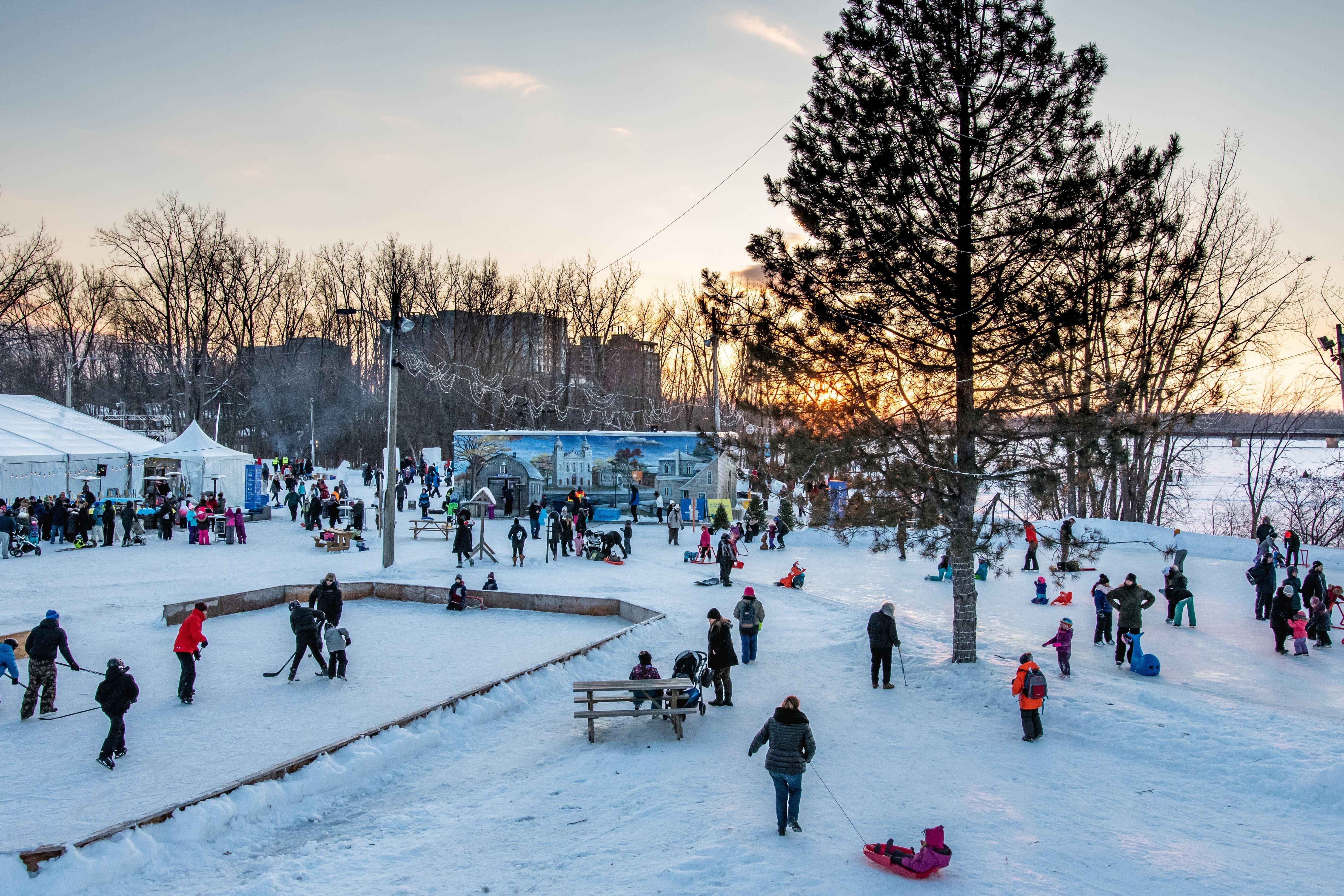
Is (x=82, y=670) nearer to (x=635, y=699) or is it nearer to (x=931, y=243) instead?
(x=635, y=699)

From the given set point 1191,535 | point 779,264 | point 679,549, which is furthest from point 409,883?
point 1191,535

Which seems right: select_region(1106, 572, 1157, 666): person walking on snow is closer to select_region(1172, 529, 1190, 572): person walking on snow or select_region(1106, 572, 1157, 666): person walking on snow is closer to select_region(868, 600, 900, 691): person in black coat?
select_region(868, 600, 900, 691): person in black coat

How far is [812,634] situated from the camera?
523 inches

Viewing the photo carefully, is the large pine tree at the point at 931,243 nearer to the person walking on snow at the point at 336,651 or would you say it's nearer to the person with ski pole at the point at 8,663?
the person walking on snow at the point at 336,651

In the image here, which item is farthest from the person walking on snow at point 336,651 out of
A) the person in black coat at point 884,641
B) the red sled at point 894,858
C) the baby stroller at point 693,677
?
the red sled at point 894,858

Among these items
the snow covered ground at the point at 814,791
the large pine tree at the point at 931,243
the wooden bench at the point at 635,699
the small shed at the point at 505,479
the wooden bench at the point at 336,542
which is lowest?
the snow covered ground at the point at 814,791

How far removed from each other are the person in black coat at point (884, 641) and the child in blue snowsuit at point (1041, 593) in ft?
23.3

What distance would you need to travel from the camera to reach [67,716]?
8.82 meters

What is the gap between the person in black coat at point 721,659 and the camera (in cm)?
929

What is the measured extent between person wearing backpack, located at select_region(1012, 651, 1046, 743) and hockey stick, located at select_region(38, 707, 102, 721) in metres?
10.4

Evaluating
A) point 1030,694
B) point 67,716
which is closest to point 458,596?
point 67,716

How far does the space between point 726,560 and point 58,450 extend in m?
24.0

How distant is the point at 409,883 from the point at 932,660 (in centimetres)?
831

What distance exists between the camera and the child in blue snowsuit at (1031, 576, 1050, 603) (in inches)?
623
